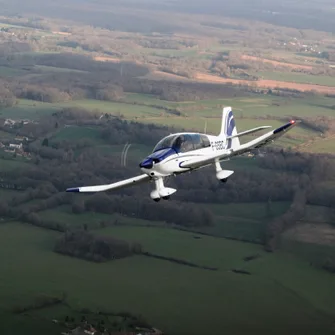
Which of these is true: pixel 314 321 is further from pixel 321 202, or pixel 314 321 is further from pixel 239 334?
pixel 321 202

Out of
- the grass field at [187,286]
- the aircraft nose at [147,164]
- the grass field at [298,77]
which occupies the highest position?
the aircraft nose at [147,164]

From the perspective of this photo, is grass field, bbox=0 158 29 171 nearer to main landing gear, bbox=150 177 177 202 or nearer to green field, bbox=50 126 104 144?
green field, bbox=50 126 104 144

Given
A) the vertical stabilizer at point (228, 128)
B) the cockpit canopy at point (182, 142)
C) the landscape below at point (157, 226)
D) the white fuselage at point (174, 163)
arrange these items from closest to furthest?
the white fuselage at point (174, 163) < the cockpit canopy at point (182, 142) < the vertical stabilizer at point (228, 128) < the landscape below at point (157, 226)

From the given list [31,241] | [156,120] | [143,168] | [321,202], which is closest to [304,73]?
[156,120]

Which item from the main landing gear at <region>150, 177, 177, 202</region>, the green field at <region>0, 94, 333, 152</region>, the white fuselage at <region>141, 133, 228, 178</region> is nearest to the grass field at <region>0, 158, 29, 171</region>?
the green field at <region>0, 94, 333, 152</region>

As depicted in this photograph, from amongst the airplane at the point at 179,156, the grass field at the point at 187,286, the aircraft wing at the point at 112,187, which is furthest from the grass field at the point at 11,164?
the aircraft wing at the point at 112,187

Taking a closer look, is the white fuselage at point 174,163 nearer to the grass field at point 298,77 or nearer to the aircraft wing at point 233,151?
the aircraft wing at point 233,151

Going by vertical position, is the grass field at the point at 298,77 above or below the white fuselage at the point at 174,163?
below
